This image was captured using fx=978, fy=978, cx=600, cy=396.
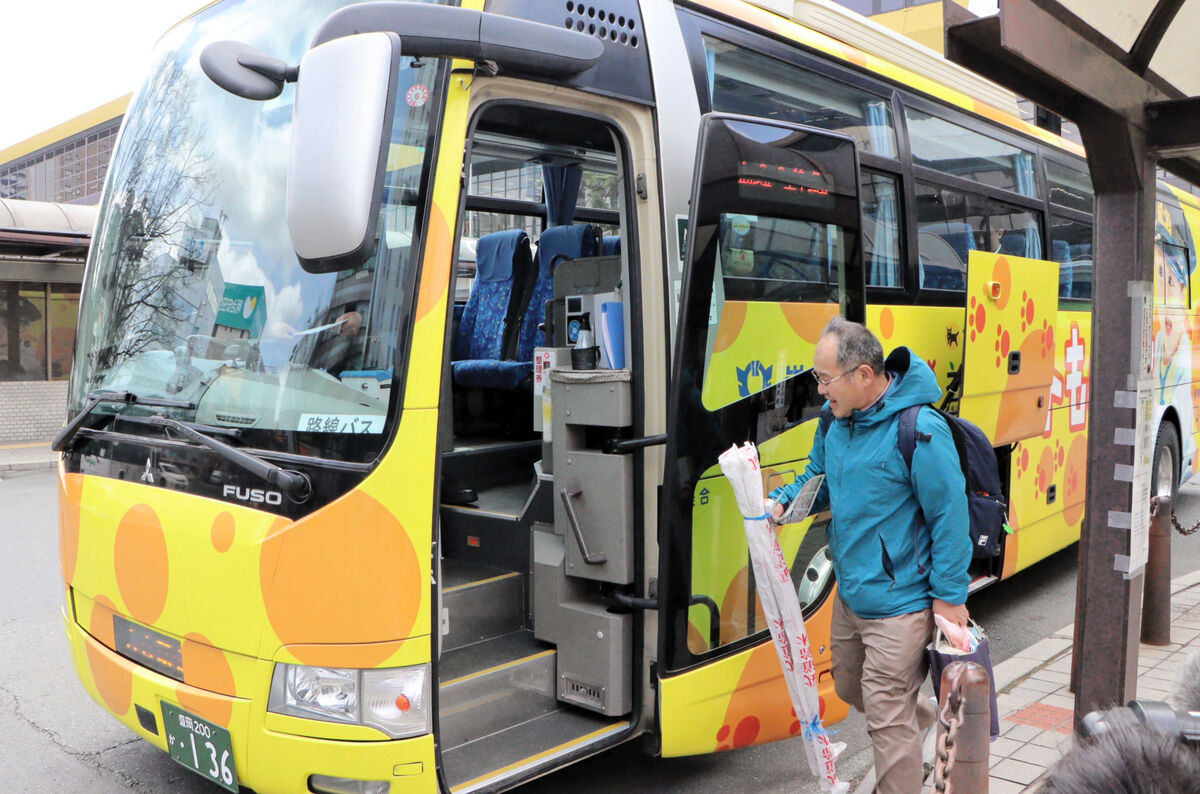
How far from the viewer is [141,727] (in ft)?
11.2

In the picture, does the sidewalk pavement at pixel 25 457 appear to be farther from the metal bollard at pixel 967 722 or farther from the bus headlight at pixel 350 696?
the metal bollard at pixel 967 722

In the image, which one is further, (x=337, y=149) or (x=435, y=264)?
(x=435, y=264)

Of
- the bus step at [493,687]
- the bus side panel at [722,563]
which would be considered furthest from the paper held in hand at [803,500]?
the bus step at [493,687]

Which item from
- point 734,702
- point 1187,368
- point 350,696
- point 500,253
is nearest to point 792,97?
point 500,253

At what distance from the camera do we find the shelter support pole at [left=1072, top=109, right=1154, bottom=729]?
149 inches

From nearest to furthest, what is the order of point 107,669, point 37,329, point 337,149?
point 337,149
point 107,669
point 37,329

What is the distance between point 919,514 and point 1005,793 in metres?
1.42

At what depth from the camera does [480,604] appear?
161 inches

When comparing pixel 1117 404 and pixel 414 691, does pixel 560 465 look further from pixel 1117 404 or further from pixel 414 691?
pixel 1117 404

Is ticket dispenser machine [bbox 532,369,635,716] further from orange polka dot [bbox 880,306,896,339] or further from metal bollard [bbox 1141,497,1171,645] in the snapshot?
metal bollard [bbox 1141,497,1171,645]

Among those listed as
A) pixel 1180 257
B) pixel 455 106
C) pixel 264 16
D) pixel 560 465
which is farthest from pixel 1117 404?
pixel 1180 257

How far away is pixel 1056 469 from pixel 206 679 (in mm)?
5748

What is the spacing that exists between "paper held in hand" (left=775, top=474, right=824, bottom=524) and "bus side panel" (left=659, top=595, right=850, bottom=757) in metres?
0.68

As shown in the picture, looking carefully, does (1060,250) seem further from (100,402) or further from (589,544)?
(100,402)
